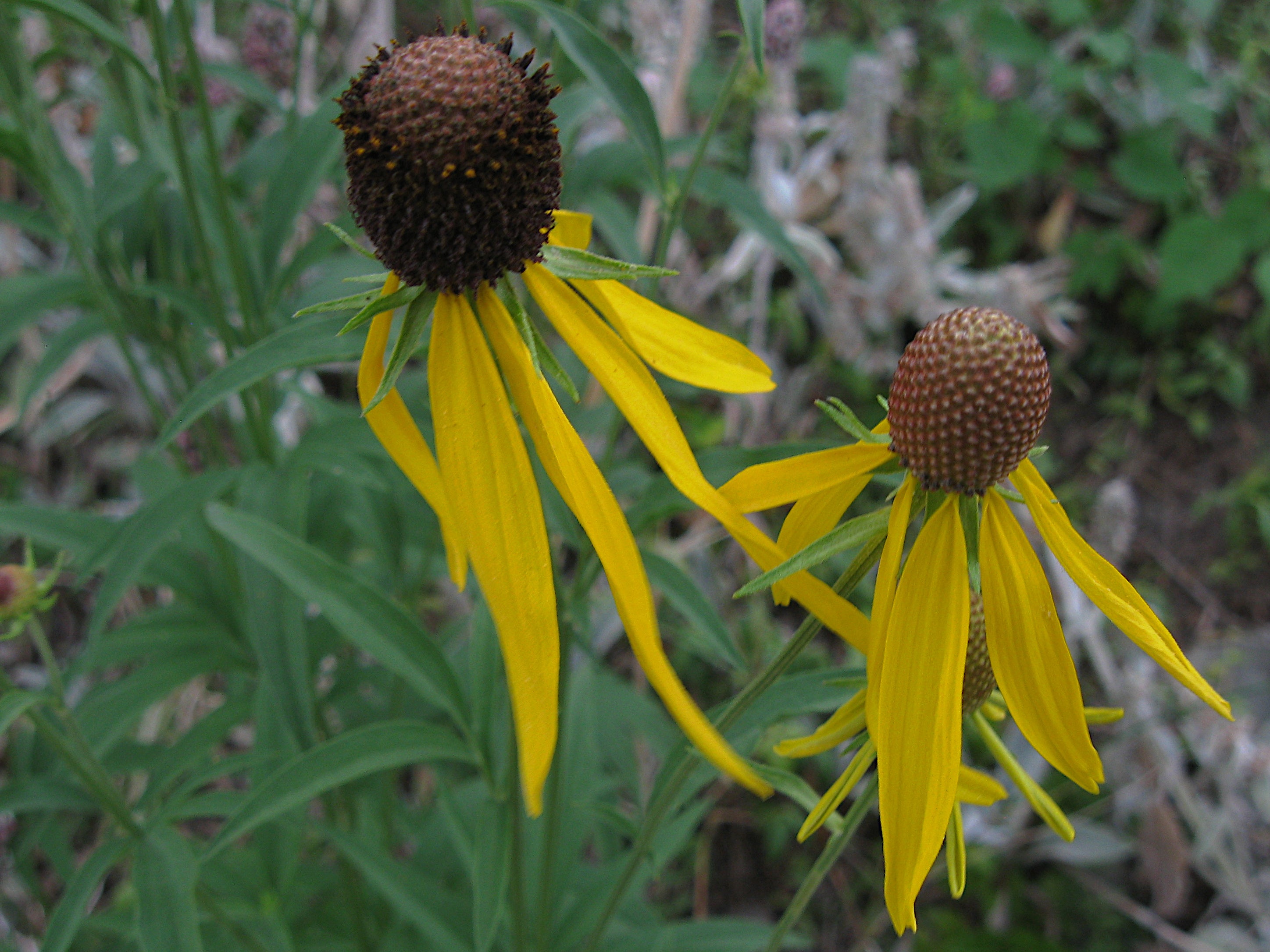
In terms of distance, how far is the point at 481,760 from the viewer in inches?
46.3

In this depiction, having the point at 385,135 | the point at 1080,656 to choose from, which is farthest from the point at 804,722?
the point at 385,135

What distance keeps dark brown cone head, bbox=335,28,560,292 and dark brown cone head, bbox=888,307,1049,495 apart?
37cm

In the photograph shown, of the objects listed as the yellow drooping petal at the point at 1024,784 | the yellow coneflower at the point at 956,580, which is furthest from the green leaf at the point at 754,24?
the yellow drooping petal at the point at 1024,784

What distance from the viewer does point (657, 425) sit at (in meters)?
0.84

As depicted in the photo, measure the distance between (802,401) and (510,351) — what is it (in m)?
2.28

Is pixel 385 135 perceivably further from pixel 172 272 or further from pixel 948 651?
pixel 172 272

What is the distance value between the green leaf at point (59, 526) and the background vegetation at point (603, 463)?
1 centimetres

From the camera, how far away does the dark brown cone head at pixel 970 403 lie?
0.80 m

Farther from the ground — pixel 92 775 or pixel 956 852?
pixel 956 852

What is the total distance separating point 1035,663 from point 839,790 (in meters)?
0.20

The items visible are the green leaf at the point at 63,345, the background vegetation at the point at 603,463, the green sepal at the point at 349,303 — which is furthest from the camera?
the green leaf at the point at 63,345

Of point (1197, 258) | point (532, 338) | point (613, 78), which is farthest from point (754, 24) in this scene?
point (1197, 258)

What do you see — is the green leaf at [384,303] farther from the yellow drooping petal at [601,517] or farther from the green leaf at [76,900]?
the green leaf at [76,900]

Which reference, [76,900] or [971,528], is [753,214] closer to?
[971,528]
